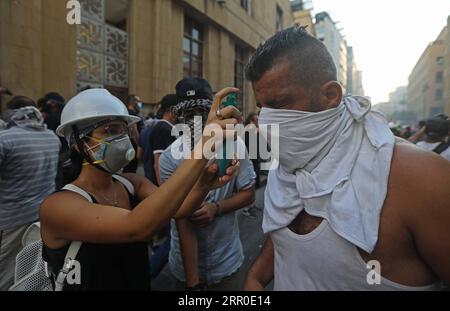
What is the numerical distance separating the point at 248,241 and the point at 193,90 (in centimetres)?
331

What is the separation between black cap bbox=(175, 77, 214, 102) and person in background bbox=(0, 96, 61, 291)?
6.03ft

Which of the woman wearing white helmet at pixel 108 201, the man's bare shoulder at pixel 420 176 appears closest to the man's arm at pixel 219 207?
the woman wearing white helmet at pixel 108 201

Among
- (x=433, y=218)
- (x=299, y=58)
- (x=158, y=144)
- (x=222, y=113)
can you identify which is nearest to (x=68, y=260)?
(x=222, y=113)

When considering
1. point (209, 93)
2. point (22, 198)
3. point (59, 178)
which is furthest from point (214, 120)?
point (59, 178)

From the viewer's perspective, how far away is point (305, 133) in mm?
1175

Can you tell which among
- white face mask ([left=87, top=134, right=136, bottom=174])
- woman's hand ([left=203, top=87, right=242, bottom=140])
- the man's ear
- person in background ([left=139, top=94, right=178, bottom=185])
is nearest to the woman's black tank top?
white face mask ([left=87, top=134, right=136, bottom=174])

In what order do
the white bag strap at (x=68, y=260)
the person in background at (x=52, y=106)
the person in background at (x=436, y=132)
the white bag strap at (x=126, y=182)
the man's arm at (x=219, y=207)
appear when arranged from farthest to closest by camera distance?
the person in background at (x=52, y=106)
the person in background at (x=436, y=132)
the man's arm at (x=219, y=207)
the white bag strap at (x=126, y=182)
the white bag strap at (x=68, y=260)

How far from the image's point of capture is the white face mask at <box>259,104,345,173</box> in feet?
3.81

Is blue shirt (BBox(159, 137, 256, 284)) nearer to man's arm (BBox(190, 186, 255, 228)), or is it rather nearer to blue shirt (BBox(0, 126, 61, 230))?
man's arm (BBox(190, 186, 255, 228))

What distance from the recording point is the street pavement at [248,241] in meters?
3.52

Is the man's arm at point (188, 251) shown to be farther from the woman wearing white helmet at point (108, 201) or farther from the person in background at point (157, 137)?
the person in background at point (157, 137)

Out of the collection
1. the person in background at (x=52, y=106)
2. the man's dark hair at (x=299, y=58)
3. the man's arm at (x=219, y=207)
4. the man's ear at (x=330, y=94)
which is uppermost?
the person in background at (x=52, y=106)
